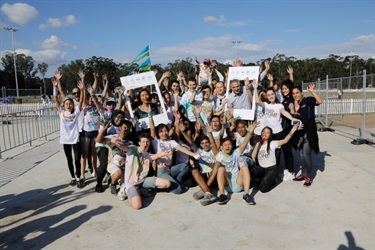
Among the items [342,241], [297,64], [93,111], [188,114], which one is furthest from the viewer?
[297,64]

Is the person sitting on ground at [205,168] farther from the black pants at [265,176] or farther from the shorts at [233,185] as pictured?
the black pants at [265,176]

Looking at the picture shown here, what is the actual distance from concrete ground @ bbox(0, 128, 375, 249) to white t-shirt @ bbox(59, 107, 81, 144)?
922 mm

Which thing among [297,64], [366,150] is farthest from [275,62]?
[366,150]

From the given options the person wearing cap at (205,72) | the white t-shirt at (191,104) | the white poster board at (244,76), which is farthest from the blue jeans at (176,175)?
the person wearing cap at (205,72)

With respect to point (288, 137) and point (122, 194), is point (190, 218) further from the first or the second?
point (288, 137)

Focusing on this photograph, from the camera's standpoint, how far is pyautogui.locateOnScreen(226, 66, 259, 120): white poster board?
579 cm

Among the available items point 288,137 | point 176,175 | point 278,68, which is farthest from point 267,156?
point 278,68

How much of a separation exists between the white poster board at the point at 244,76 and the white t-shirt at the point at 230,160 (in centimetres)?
90

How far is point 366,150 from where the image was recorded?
26.6ft

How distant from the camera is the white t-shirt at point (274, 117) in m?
5.66

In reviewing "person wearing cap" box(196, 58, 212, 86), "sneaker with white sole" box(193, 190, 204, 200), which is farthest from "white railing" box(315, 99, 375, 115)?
"sneaker with white sole" box(193, 190, 204, 200)

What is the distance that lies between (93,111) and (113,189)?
5.21 ft

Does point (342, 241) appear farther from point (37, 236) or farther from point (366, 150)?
point (366, 150)

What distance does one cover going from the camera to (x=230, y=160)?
5.13 meters
